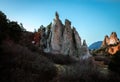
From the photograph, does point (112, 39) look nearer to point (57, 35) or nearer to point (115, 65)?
point (57, 35)

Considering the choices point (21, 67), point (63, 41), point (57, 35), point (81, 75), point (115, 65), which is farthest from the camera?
point (57, 35)

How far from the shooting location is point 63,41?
115 feet

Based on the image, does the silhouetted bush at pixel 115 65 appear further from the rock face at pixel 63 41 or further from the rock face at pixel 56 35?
the rock face at pixel 56 35

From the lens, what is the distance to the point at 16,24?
774 inches

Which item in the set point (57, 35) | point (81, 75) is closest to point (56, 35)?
point (57, 35)

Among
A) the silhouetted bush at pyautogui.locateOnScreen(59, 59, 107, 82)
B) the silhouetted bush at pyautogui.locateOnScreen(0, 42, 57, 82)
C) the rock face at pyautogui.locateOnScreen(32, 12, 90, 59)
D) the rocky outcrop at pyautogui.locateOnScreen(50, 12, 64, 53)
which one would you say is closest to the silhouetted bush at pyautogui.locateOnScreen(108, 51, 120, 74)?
the silhouetted bush at pyautogui.locateOnScreen(59, 59, 107, 82)

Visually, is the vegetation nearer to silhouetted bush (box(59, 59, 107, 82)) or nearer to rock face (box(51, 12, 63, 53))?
silhouetted bush (box(59, 59, 107, 82))

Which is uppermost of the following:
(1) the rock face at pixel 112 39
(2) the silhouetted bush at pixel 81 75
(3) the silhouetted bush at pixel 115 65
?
(1) the rock face at pixel 112 39

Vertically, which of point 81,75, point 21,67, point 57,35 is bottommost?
point 81,75

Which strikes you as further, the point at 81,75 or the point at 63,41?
the point at 63,41

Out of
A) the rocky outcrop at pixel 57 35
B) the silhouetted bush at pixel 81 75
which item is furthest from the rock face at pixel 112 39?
the silhouetted bush at pixel 81 75

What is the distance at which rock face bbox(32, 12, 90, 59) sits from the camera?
32312 mm

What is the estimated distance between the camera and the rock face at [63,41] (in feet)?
106

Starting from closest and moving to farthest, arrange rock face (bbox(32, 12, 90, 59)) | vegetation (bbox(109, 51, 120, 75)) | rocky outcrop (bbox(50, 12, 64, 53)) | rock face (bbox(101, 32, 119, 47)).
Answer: vegetation (bbox(109, 51, 120, 75)), rock face (bbox(32, 12, 90, 59)), rocky outcrop (bbox(50, 12, 64, 53)), rock face (bbox(101, 32, 119, 47))
